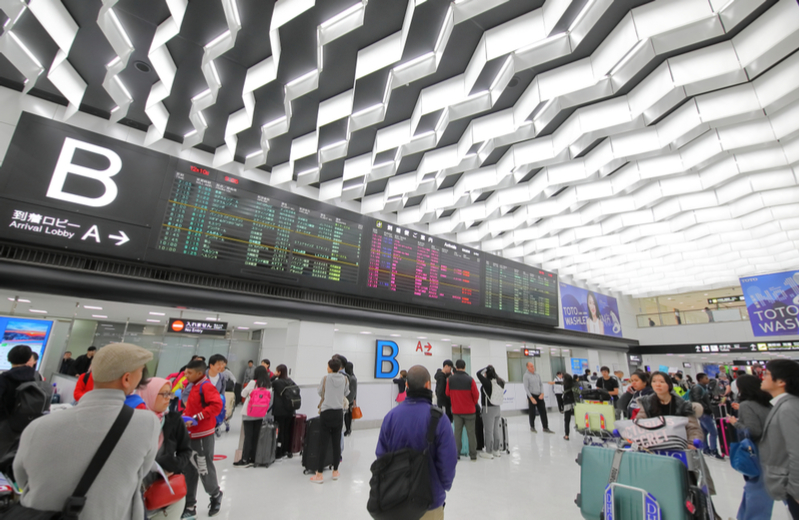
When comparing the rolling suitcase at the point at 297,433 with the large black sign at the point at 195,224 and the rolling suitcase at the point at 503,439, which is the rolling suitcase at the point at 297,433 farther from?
the rolling suitcase at the point at 503,439

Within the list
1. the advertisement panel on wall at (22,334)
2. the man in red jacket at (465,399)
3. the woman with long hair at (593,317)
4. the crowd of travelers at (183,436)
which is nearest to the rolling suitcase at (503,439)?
the man in red jacket at (465,399)

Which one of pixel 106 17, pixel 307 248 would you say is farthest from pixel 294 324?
pixel 106 17

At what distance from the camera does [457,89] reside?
4754mm

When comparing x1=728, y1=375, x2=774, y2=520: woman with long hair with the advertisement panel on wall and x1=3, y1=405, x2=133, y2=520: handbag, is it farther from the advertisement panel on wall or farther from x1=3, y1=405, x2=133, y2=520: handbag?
the advertisement panel on wall

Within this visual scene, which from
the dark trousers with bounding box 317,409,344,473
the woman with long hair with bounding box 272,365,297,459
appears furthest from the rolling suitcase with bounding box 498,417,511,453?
the woman with long hair with bounding box 272,365,297,459

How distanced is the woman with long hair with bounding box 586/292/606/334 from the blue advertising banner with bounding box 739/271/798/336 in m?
4.74

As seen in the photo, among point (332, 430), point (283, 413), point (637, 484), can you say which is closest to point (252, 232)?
point (283, 413)

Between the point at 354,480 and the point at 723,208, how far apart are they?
31.5 ft

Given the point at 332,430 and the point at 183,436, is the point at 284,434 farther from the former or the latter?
the point at 183,436

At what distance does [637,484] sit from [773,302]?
11.0 metres

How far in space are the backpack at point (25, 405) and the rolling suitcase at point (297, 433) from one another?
10.8 ft

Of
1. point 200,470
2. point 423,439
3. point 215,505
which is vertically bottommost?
point 215,505

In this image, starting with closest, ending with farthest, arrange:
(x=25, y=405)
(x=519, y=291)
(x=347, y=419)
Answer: (x=25, y=405)
(x=347, y=419)
(x=519, y=291)

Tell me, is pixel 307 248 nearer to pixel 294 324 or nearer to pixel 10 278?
pixel 294 324
